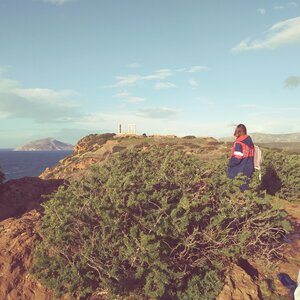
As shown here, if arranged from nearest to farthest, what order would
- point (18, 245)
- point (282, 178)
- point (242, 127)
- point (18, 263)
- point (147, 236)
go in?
point (147, 236)
point (18, 263)
point (18, 245)
point (242, 127)
point (282, 178)

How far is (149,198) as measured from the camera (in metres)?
5.39

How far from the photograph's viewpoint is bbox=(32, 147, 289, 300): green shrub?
5094 mm

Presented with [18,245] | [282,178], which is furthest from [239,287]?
[282,178]

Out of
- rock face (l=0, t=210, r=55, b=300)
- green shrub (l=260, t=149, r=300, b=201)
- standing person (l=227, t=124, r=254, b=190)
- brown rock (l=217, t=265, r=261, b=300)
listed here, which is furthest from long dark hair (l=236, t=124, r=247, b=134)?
green shrub (l=260, t=149, r=300, b=201)

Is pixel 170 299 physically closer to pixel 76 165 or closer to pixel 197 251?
pixel 197 251

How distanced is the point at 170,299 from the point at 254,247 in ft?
5.99

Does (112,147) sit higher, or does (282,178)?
(112,147)

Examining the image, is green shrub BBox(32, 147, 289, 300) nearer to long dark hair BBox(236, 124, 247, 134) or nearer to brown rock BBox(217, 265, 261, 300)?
brown rock BBox(217, 265, 261, 300)

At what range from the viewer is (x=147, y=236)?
4.82 metres

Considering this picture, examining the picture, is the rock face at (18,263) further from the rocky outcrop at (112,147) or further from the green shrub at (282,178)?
the rocky outcrop at (112,147)

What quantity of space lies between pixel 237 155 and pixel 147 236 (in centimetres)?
350

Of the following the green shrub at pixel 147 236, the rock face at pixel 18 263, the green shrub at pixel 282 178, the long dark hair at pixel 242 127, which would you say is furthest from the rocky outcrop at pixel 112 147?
the green shrub at pixel 147 236

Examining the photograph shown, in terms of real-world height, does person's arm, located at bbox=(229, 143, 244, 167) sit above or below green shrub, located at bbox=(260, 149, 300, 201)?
above

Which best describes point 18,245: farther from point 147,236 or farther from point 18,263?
point 147,236
